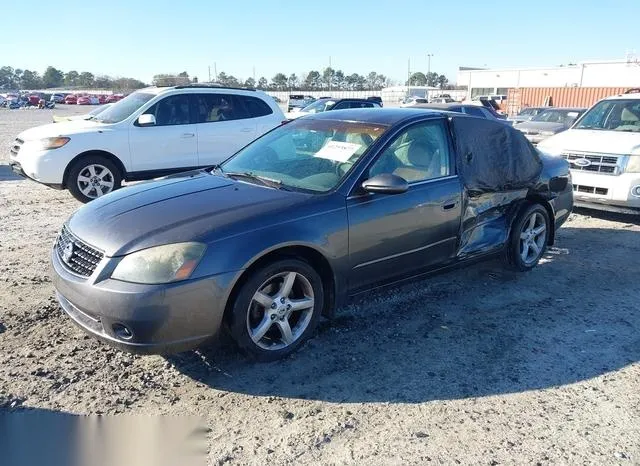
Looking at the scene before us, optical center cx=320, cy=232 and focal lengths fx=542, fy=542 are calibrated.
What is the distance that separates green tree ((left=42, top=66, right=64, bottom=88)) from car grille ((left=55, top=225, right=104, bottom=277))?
495ft

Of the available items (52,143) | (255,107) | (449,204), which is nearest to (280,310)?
(449,204)

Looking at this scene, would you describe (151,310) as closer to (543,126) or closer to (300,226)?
(300,226)

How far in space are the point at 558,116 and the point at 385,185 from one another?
15028 millimetres

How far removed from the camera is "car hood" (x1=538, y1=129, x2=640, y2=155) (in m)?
7.59

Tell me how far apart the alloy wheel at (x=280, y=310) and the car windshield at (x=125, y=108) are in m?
6.20

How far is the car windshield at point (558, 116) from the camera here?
16422 millimetres

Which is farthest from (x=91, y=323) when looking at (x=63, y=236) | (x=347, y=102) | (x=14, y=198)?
(x=347, y=102)

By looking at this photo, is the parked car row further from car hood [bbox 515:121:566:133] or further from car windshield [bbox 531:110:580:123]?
car windshield [bbox 531:110:580:123]

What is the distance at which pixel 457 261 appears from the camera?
471 cm

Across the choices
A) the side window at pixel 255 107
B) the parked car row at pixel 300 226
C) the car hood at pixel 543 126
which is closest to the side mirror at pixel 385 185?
the parked car row at pixel 300 226

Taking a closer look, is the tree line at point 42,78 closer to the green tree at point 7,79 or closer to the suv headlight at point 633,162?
the green tree at point 7,79

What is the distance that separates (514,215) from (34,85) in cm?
15460

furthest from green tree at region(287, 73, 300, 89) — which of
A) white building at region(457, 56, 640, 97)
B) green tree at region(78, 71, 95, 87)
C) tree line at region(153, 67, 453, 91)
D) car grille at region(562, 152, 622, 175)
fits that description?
car grille at region(562, 152, 622, 175)

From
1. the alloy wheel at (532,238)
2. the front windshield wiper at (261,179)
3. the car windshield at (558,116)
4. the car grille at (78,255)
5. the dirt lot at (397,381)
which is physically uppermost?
the front windshield wiper at (261,179)
